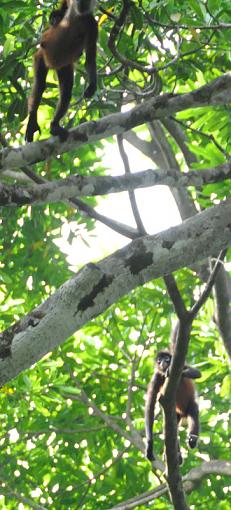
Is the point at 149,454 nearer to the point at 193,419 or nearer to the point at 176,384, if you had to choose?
the point at 193,419

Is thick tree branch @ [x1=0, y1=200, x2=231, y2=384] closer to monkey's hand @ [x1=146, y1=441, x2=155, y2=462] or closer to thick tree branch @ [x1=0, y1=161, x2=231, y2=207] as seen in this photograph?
thick tree branch @ [x1=0, y1=161, x2=231, y2=207]

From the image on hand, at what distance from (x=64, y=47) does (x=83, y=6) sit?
291 millimetres

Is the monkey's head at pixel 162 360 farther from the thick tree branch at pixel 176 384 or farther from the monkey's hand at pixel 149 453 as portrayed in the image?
the thick tree branch at pixel 176 384

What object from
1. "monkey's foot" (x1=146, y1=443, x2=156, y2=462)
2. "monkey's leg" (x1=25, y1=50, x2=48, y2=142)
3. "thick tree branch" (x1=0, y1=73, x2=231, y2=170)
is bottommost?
"monkey's foot" (x1=146, y1=443, x2=156, y2=462)

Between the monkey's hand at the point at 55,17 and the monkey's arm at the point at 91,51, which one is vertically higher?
the monkey's hand at the point at 55,17

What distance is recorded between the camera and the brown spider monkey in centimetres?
528

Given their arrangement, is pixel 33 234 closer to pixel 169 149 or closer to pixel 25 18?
pixel 169 149

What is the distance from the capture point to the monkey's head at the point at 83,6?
5.21 m

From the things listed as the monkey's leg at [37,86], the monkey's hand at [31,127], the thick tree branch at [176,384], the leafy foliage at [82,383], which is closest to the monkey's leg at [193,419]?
the leafy foliage at [82,383]

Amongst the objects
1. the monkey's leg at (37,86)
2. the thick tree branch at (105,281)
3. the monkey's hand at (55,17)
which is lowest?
the thick tree branch at (105,281)

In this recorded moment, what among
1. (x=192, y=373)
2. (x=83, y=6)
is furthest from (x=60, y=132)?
(x=192, y=373)

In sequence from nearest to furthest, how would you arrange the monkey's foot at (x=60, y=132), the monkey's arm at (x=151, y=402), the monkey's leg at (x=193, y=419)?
the monkey's foot at (x=60, y=132) < the monkey's arm at (x=151, y=402) < the monkey's leg at (x=193, y=419)

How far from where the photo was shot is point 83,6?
5309 millimetres

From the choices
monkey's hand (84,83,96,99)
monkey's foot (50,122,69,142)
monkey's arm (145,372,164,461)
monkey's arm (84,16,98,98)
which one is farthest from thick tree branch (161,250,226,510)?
monkey's arm (145,372,164,461)
